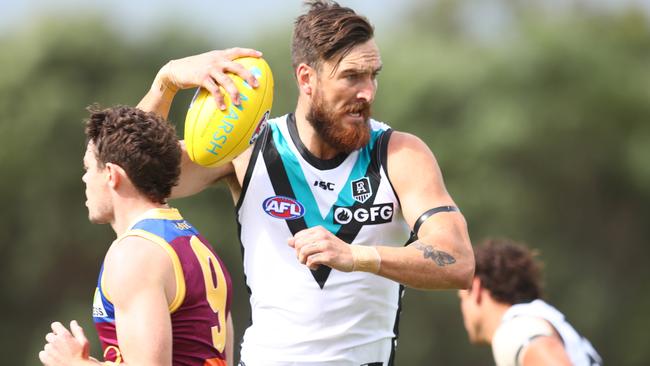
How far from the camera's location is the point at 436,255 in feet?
14.4

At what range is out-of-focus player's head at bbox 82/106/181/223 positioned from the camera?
4223mm

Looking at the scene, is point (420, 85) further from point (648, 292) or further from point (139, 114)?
point (139, 114)

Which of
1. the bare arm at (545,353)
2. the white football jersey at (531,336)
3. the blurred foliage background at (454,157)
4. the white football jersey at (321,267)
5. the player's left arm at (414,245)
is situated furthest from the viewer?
the blurred foliage background at (454,157)

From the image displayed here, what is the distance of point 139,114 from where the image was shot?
429 cm

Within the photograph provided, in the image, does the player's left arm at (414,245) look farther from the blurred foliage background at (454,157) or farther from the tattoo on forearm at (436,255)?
the blurred foliage background at (454,157)

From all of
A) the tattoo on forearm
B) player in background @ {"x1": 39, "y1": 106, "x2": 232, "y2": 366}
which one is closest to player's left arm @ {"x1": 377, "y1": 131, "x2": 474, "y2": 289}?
the tattoo on forearm

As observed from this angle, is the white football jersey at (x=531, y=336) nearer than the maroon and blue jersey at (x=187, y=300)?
No

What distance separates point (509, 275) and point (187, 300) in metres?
3.20

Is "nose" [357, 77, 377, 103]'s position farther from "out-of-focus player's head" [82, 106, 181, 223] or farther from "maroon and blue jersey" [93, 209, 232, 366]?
"maroon and blue jersey" [93, 209, 232, 366]

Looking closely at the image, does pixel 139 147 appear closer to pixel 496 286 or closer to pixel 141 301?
pixel 141 301

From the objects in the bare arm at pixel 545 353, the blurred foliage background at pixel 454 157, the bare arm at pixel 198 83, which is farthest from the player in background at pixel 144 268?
the blurred foliage background at pixel 454 157

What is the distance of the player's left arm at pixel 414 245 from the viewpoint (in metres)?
3.99

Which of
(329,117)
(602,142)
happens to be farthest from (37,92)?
(329,117)

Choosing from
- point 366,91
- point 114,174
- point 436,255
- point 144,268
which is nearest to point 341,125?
point 366,91
